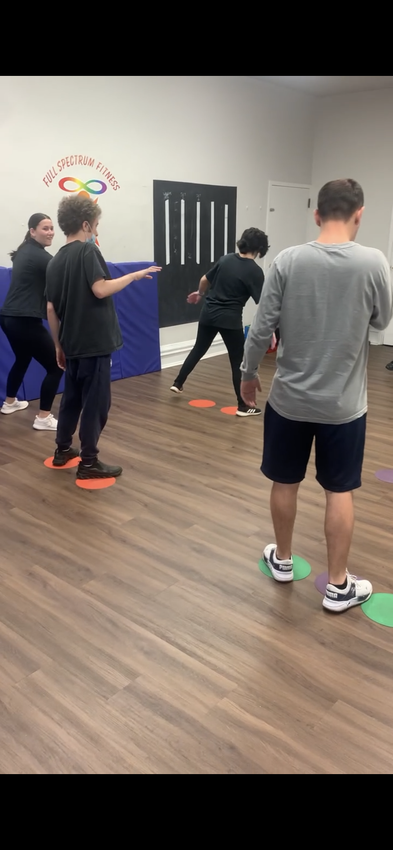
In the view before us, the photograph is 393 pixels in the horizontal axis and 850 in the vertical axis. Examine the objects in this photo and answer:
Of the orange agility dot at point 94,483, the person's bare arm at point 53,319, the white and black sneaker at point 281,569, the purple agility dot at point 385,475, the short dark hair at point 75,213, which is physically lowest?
the orange agility dot at point 94,483

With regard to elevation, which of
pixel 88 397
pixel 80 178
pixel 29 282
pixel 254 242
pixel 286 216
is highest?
pixel 80 178

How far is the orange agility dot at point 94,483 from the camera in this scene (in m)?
3.22

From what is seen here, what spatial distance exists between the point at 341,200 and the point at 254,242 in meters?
2.23

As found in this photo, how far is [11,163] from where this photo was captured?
4465 millimetres

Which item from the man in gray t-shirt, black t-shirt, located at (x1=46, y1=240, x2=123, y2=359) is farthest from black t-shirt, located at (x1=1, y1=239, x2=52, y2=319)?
the man in gray t-shirt

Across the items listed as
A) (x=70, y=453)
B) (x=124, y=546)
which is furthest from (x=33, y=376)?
(x=124, y=546)

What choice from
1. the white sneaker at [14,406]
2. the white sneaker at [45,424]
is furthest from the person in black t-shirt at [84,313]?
the white sneaker at [14,406]

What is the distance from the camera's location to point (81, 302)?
2928 mm

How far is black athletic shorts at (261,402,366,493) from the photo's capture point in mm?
1994

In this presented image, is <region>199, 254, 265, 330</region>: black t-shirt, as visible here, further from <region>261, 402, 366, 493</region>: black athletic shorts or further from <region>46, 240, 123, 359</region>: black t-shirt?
<region>261, 402, 366, 493</region>: black athletic shorts

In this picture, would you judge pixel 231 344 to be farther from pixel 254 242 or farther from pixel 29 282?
pixel 29 282

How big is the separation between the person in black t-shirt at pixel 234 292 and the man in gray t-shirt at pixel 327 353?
6.74ft

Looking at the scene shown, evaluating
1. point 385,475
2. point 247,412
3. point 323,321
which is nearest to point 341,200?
point 323,321

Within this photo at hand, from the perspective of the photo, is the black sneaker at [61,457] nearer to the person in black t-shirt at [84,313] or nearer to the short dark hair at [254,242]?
the person in black t-shirt at [84,313]
